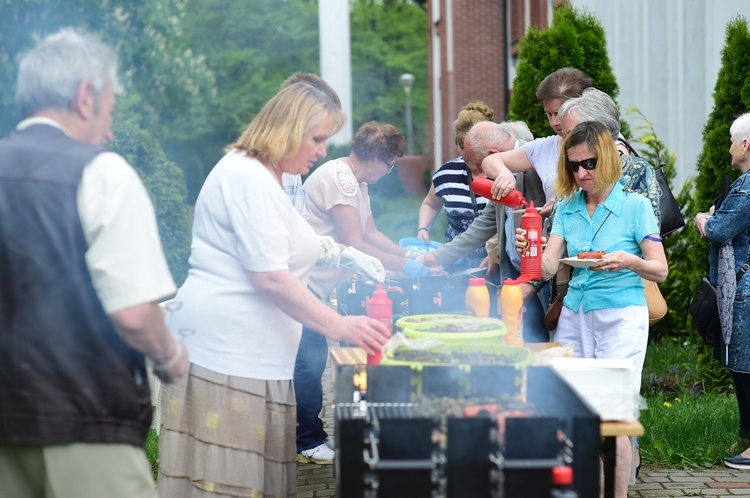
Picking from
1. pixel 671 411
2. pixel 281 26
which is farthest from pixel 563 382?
pixel 281 26

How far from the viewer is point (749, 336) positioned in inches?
197

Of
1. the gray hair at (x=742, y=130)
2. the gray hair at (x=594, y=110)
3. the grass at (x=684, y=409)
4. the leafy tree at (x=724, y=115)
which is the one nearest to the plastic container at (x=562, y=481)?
the gray hair at (x=594, y=110)

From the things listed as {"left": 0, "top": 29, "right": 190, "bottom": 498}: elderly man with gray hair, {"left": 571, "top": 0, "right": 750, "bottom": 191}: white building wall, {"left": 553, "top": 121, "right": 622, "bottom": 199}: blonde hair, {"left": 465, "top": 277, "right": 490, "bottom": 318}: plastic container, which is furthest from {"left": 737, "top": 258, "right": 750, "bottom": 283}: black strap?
{"left": 571, "top": 0, "right": 750, "bottom": 191}: white building wall

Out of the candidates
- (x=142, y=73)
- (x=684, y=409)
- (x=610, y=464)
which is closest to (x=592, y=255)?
(x=610, y=464)

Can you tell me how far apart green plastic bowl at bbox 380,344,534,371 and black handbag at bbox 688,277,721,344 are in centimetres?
254

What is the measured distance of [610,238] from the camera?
398 cm

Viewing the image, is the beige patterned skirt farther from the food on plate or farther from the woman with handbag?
the woman with handbag

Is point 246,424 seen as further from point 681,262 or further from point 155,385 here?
point 681,262

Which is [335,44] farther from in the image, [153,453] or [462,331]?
[462,331]

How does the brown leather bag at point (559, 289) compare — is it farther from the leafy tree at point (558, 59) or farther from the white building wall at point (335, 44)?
the white building wall at point (335, 44)

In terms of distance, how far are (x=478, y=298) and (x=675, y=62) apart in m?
6.72

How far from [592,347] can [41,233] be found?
105 inches

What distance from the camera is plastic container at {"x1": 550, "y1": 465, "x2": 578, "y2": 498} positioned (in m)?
2.33

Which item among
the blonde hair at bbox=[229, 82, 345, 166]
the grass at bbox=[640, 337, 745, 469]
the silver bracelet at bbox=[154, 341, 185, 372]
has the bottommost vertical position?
the grass at bbox=[640, 337, 745, 469]
